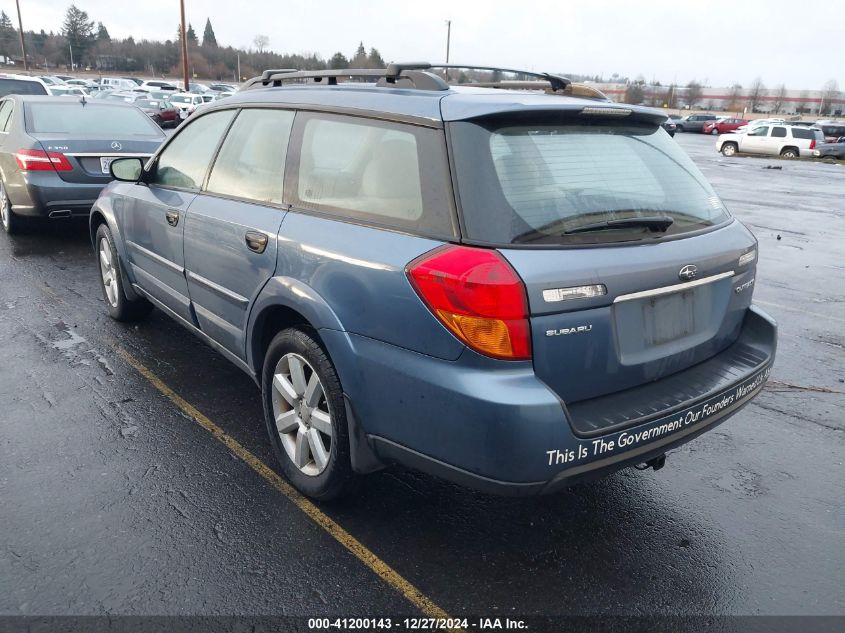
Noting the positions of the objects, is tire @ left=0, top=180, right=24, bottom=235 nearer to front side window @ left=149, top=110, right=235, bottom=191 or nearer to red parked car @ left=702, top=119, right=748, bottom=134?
front side window @ left=149, top=110, right=235, bottom=191

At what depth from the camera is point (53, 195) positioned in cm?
739

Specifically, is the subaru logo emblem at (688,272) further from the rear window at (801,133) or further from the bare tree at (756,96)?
the bare tree at (756,96)

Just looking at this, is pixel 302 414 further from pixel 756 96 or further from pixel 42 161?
pixel 756 96

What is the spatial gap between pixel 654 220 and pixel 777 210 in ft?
41.8

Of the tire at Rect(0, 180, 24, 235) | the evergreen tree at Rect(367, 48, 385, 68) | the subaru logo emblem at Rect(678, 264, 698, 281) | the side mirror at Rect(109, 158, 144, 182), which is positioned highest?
the evergreen tree at Rect(367, 48, 385, 68)

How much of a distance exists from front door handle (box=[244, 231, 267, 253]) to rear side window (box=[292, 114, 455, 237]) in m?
0.25

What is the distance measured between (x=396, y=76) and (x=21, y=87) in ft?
46.9

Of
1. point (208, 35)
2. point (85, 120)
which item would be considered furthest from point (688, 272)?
point (208, 35)

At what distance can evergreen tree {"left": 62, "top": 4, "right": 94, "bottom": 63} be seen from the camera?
10650 cm

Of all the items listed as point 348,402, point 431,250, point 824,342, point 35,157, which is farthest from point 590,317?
point 35,157

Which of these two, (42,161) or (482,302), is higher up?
(482,302)

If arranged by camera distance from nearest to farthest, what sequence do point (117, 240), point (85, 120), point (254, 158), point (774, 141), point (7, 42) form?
1. point (254, 158)
2. point (117, 240)
3. point (85, 120)
4. point (774, 141)
5. point (7, 42)

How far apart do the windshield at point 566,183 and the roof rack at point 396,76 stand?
0.48 meters

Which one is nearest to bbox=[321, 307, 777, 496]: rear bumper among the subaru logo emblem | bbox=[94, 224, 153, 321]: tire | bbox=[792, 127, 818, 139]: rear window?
the subaru logo emblem
